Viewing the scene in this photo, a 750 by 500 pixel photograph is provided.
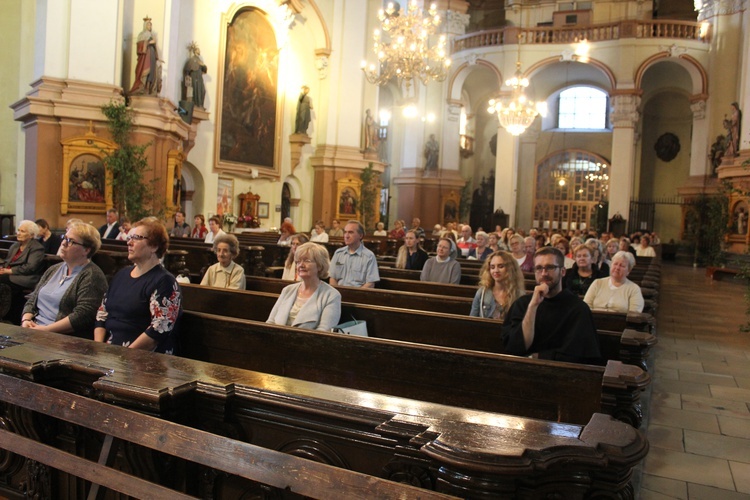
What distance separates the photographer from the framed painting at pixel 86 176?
37.0 ft

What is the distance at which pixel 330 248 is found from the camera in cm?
1176

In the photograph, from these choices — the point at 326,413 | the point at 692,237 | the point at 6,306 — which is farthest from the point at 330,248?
the point at 692,237

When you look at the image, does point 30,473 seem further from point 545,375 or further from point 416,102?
point 416,102

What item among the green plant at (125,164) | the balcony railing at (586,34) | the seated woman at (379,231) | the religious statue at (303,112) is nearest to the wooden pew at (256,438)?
the green plant at (125,164)

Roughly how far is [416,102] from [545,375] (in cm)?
2296

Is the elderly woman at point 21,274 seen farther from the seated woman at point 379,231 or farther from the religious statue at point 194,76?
the seated woman at point 379,231

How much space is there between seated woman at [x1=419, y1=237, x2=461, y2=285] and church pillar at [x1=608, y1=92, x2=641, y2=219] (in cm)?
1817

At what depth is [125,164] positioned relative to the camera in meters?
11.5

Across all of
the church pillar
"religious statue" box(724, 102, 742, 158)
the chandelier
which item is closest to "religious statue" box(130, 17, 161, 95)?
the chandelier

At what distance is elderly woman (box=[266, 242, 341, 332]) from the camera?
3951mm

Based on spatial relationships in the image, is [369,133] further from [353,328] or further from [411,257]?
[353,328]

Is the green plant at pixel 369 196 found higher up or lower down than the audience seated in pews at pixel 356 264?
higher up

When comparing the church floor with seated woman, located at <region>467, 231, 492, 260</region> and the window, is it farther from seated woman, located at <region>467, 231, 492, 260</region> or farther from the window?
the window

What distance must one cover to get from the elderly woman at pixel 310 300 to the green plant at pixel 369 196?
613 inches
